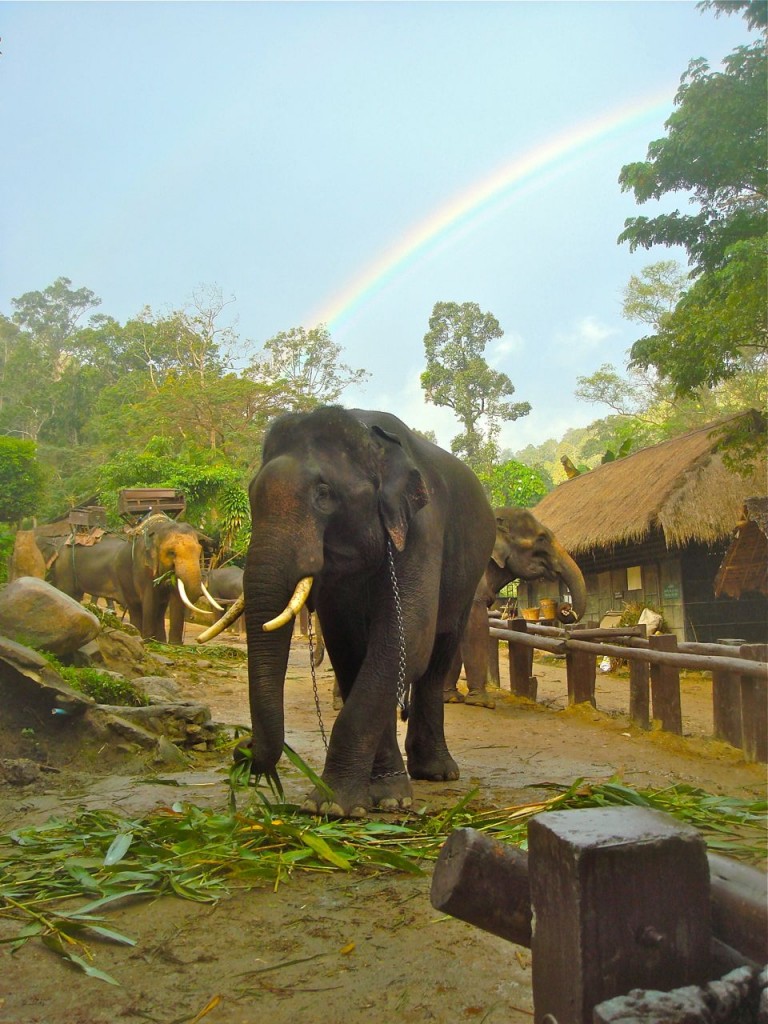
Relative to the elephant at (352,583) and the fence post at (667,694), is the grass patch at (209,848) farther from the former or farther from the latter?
the fence post at (667,694)

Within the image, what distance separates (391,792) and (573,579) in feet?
20.5

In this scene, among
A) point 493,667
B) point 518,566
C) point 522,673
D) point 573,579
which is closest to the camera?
point 573,579

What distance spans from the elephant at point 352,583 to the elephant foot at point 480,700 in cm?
388

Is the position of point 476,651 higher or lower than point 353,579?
lower

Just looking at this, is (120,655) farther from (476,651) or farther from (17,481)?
(17,481)

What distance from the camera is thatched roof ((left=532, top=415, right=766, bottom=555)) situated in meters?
14.6

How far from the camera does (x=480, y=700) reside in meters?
9.19

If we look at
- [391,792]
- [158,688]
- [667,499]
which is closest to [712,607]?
[667,499]

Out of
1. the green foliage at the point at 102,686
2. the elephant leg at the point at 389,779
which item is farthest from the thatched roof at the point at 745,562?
the elephant leg at the point at 389,779

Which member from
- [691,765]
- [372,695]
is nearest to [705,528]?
[691,765]

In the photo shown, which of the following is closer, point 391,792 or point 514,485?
point 391,792

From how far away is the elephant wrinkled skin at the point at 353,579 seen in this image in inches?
159

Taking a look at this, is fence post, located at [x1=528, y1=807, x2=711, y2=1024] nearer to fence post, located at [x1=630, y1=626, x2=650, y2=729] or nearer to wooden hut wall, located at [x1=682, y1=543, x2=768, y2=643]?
fence post, located at [x1=630, y1=626, x2=650, y2=729]

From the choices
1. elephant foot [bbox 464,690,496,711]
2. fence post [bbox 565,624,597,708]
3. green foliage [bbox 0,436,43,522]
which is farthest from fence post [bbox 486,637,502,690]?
green foliage [bbox 0,436,43,522]
